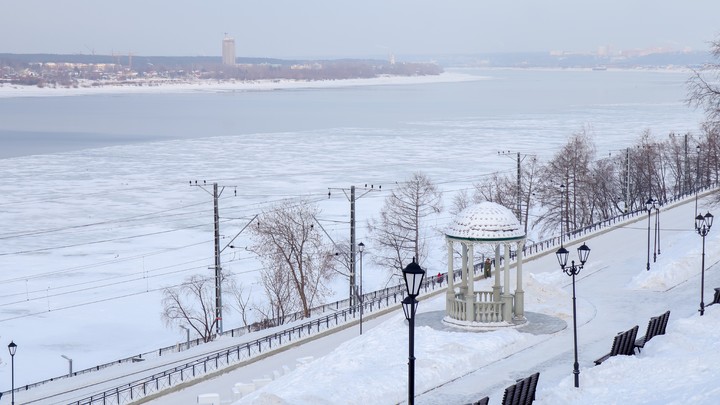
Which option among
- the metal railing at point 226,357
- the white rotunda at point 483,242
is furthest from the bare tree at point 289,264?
the white rotunda at point 483,242

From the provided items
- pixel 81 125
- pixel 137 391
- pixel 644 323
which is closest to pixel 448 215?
pixel 644 323

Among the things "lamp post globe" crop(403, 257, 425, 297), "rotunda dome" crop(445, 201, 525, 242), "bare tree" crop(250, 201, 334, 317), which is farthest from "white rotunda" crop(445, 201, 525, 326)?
"bare tree" crop(250, 201, 334, 317)

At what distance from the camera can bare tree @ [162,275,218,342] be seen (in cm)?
3950

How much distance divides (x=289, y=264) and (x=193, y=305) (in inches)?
158

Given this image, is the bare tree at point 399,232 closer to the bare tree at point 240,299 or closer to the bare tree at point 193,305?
the bare tree at point 240,299

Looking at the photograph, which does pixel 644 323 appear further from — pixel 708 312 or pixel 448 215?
pixel 448 215

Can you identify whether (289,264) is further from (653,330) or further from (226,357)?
(653,330)

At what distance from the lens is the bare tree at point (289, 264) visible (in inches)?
1672

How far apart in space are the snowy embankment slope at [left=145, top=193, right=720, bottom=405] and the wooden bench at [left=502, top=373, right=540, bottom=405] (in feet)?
0.76

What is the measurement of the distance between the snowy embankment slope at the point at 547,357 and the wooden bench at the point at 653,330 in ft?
0.89

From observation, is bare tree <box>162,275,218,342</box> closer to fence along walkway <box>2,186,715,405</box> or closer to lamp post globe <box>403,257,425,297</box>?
fence along walkway <box>2,186,715,405</box>

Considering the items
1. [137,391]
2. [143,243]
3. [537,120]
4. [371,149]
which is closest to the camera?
[137,391]

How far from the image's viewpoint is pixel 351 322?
31.9 metres

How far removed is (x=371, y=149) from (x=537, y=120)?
42.4 meters
